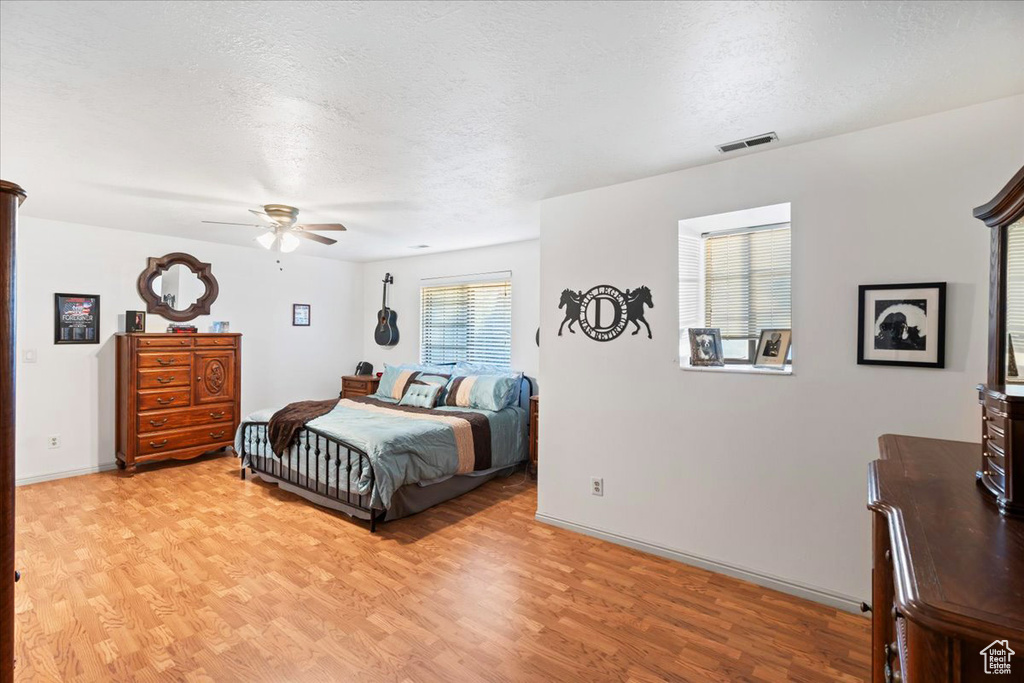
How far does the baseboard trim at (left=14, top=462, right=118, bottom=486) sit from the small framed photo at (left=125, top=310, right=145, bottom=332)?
1.43 metres

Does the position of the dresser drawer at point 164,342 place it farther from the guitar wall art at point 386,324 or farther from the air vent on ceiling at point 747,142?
the air vent on ceiling at point 747,142

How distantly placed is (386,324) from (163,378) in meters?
2.64

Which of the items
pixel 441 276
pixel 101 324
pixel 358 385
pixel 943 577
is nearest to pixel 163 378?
pixel 101 324

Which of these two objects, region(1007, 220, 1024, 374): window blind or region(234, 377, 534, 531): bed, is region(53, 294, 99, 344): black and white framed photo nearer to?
region(234, 377, 534, 531): bed

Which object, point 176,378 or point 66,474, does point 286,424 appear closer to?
point 176,378

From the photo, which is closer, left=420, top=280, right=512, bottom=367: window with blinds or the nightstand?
left=420, top=280, right=512, bottom=367: window with blinds

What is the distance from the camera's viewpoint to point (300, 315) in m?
6.27

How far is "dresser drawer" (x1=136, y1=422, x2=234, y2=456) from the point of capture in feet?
15.1

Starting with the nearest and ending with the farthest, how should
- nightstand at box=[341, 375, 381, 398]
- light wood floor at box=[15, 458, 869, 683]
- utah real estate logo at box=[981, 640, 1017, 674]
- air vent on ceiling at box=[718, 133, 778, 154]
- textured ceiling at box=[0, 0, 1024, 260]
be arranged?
utah real estate logo at box=[981, 640, 1017, 674], textured ceiling at box=[0, 0, 1024, 260], light wood floor at box=[15, 458, 869, 683], air vent on ceiling at box=[718, 133, 778, 154], nightstand at box=[341, 375, 381, 398]

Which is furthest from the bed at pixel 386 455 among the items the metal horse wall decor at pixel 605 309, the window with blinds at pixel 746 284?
the window with blinds at pixel 746 284

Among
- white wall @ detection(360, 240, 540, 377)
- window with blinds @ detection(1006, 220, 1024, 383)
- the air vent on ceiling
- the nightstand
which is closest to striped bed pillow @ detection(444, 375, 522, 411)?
white wall @ detection(360, 240, 540, 377)

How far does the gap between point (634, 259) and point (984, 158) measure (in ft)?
5.54

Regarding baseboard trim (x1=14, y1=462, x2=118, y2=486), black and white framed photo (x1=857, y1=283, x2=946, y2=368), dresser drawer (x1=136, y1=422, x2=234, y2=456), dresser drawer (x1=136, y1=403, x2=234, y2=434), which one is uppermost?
black and white framed photo (x1=857, y1=283, x2=946, y2=368)

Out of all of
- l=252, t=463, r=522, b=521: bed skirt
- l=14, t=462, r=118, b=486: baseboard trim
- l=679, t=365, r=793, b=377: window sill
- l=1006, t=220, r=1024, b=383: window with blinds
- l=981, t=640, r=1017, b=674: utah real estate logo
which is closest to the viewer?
l=981, t=640, r=1017, b=674: utah real estate logo
